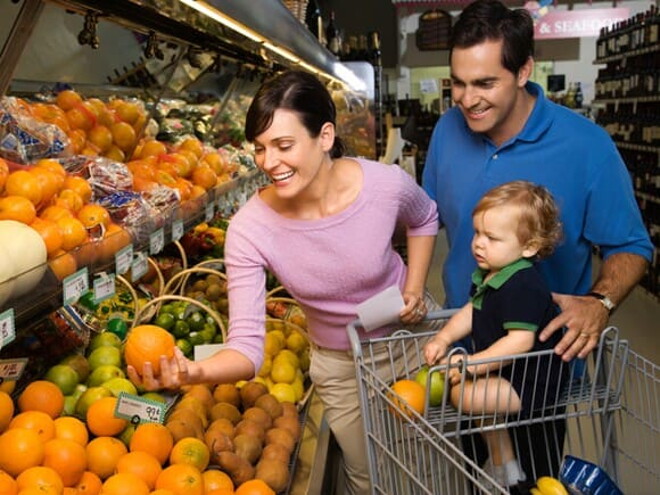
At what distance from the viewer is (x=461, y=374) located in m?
1.50

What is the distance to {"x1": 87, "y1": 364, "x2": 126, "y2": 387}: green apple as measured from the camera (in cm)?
213

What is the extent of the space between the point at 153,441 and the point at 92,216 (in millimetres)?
594

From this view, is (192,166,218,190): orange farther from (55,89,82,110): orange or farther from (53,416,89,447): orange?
(53,416,89,447): orange

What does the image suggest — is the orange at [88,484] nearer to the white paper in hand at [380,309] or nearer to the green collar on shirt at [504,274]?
the white paper in hand at [380,309]

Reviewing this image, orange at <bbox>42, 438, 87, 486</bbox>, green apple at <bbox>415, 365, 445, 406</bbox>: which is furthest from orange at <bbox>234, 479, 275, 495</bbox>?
green apple at <bbox>415, 365, 445, 406</bbox>

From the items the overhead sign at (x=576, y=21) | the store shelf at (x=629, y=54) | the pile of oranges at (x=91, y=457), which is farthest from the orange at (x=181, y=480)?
the overhead sign at (x=576, y=21)

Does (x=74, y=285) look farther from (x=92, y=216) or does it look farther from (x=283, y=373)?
(x=283, y=373)

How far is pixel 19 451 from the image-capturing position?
1546 mm

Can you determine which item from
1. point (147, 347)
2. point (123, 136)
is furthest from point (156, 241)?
point (123, 136)

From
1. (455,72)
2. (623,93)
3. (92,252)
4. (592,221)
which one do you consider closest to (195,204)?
(92,252)

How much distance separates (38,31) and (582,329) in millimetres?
3255

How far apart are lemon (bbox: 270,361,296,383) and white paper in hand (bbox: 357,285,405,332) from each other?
831 mm

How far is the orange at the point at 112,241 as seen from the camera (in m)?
1.87

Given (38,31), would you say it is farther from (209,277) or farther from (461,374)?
(461,374)
